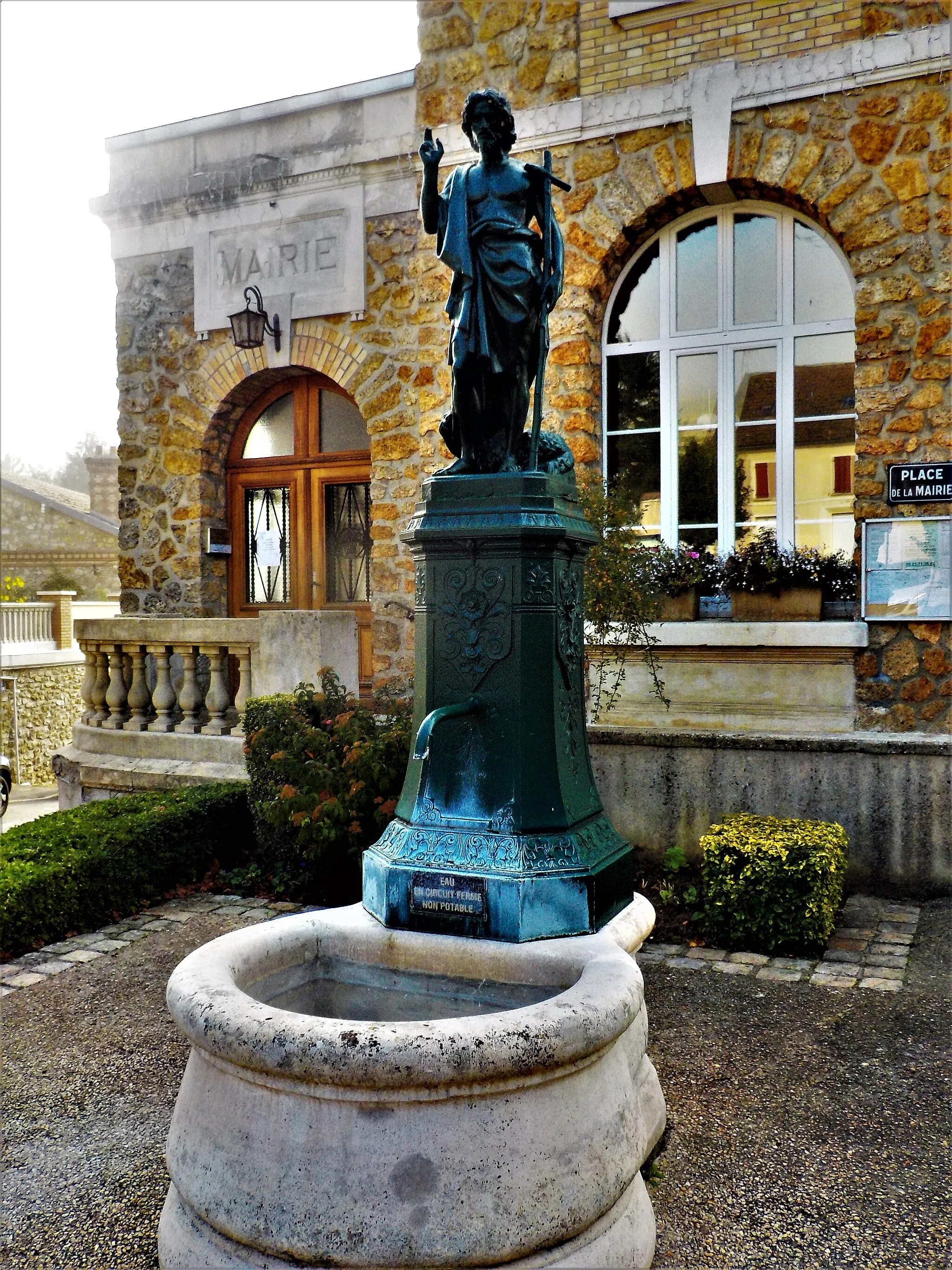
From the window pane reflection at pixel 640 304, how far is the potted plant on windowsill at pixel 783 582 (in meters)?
1.72

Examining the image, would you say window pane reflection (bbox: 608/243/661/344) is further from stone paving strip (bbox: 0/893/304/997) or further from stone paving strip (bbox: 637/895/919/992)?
stone paving strip (bbox: 0/893/304/997)

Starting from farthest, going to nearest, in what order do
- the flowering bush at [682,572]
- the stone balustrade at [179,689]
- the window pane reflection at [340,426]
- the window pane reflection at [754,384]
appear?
the window pane reflection at [340,426], the stone balustrade at [179,689], the window pane reflection at [754,384], the flowering bush at [682,572]

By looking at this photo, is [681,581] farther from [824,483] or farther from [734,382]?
[734,382]

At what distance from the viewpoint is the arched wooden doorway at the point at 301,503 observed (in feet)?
28.0

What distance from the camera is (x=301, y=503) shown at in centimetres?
870

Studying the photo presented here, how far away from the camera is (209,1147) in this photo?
2.33 m

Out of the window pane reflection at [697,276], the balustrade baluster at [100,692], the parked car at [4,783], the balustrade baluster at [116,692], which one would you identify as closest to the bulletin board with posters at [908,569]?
the window pane reflection at [697,276]

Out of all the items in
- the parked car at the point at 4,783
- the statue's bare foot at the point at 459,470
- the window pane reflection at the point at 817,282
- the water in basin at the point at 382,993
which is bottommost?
the parked car at the point at 4,783

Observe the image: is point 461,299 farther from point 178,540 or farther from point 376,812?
point 178,540

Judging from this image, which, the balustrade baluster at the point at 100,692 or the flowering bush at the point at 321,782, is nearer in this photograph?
the flowering bush at the point at 321,782

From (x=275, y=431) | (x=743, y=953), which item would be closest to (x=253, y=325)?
(x=275, y=431)

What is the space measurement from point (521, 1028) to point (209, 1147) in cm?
78

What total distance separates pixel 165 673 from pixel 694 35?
5.43 metres

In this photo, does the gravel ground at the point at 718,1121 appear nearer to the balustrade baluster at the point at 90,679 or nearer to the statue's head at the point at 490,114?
the statue's head at the point at 490,114
